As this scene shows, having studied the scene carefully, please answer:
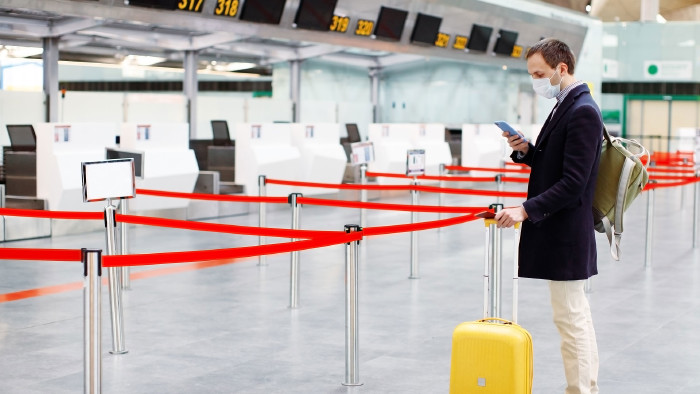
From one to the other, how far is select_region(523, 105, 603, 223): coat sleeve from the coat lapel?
9 cm

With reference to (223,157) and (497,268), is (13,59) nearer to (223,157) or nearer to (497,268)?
(223,157)

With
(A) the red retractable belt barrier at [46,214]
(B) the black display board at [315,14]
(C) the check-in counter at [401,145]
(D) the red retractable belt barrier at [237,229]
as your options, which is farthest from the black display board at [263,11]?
(D) the red retractable belt barrier at [237,229]

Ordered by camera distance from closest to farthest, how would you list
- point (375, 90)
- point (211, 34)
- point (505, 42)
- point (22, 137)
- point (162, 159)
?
point (162, 159) < point (22, 137) < point (211, 34) < point (375, 90) < point (505, 42)

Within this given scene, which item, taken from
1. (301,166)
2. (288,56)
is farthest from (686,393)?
(288,56)

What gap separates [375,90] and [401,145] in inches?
236

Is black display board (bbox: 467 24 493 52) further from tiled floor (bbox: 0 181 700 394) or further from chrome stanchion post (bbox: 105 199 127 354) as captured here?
chrome stanchion post (bbox: 105 199 127 354)

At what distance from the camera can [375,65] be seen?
2494cm

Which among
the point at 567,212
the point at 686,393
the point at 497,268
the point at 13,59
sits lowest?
the point at 686,393

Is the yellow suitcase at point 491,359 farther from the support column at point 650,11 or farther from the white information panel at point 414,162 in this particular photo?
the support column at point 650,11

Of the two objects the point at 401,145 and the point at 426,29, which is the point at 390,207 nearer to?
the point at 401,145

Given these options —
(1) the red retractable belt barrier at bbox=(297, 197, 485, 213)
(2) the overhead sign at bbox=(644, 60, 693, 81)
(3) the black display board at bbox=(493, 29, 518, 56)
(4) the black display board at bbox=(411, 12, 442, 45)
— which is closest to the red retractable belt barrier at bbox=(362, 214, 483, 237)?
(1) the red retractable belt barrier at bbox=(297, 197, 485, 213)

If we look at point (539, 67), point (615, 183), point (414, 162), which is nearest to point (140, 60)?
point (414, 162)

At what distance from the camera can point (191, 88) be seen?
1831 centimetres

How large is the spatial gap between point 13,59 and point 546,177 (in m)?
13.1
